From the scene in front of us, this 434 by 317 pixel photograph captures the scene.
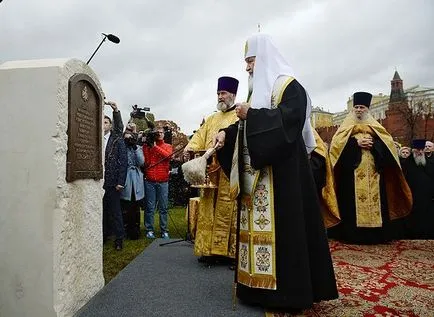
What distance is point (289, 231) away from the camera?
9.78ft

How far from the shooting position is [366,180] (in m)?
6.30

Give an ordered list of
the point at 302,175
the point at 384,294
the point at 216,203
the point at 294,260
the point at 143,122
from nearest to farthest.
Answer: the point at 294,260 < the point at 302,175 < the point at 384,294 < the point at 216,203 < the point at 143,122

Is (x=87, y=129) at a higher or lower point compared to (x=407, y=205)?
higher

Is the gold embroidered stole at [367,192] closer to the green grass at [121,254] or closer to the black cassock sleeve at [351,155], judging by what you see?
the black cassock sleeve at [351,155]

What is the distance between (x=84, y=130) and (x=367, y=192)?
485cm

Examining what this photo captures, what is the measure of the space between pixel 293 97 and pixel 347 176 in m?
3.94

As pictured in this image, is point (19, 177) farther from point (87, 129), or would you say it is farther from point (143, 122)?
point (143, 122)

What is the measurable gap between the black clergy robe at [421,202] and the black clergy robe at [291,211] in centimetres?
490

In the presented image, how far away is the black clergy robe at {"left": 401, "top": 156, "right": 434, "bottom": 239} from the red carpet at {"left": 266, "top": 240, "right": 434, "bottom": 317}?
0.91 metres

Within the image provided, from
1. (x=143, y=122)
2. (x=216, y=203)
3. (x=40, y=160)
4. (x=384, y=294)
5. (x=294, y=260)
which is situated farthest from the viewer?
(x=143, y=122)

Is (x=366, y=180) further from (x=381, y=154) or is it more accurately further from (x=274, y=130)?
(x=274, y=130)

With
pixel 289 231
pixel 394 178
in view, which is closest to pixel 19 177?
pixel 289 231

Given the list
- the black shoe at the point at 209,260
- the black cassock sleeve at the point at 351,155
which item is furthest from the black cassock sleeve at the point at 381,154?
the black shoe at the point at 209,260

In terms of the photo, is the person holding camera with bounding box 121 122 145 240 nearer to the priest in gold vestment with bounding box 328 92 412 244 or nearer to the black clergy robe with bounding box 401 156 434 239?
the priest in gold vestment with bounding box 328 92 412 244
